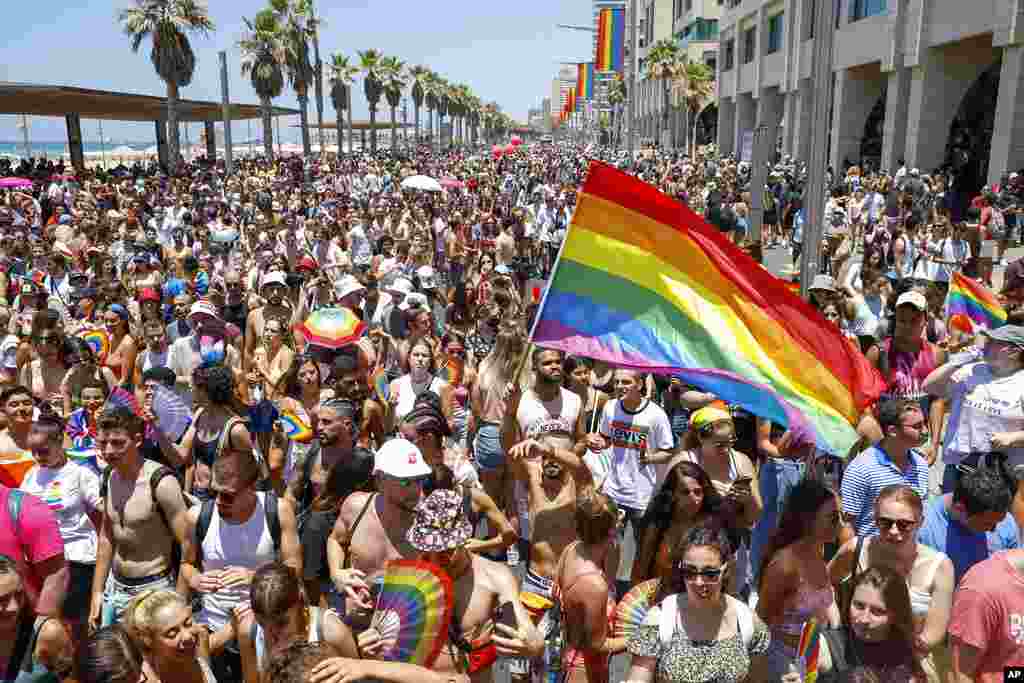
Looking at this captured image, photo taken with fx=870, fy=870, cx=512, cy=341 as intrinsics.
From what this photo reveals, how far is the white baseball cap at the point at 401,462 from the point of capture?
372 cm

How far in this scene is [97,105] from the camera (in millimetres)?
39875

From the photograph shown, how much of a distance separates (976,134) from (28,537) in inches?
1103

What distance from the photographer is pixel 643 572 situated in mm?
4094

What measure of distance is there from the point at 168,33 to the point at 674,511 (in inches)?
1567

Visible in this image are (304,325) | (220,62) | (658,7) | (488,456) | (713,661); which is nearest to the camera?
(713,661)

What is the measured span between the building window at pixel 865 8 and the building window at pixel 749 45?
56.3 feet

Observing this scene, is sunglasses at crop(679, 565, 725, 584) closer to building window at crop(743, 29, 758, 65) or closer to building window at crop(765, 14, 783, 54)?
building window at crop(765, 14, 783, 54)

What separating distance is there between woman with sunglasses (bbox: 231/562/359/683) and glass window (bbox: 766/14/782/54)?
150 ft

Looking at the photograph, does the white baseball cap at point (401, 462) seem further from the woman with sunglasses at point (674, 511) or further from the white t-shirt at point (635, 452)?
the white t-shirt at point (635, 452)

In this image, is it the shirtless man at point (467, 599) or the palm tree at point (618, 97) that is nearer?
the shirtless man at point (467, 599)

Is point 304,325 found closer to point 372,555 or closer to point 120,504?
point 120,504

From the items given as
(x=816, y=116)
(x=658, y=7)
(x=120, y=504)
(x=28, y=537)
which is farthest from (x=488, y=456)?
(x=658, y=7)

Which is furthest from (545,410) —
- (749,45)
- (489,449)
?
(749,45)

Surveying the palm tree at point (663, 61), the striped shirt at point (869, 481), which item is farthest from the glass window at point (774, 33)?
the striped shirt at point (869, 481)
